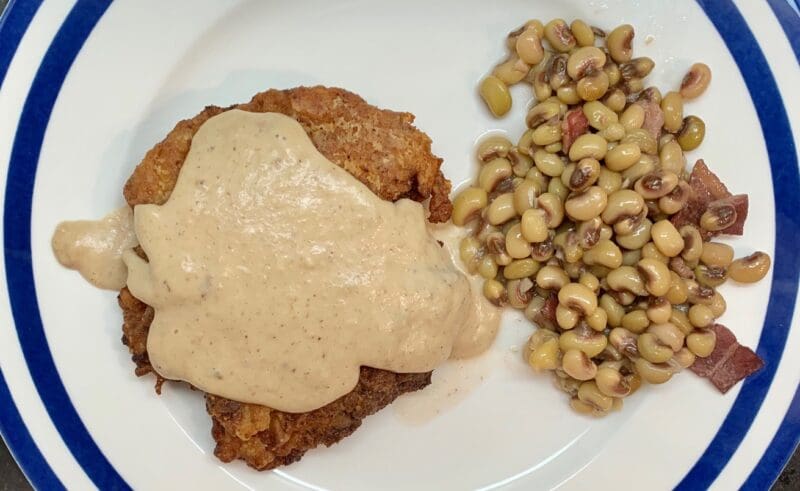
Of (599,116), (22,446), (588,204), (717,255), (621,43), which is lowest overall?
(22,446)

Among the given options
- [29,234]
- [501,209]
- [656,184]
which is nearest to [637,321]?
[656,184]

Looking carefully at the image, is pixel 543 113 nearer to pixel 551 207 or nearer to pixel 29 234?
pixel 551 207

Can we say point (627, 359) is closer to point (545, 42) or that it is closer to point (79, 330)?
point (545, 42)

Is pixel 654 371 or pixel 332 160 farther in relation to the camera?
pixel 654 371

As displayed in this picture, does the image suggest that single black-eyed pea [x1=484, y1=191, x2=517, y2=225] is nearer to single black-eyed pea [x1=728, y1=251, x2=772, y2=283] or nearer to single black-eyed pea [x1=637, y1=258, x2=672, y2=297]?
single black-eyed pea [x1=637, y1=258, x2=672, y2=297]

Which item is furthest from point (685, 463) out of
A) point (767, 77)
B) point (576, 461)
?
point (767, 77)

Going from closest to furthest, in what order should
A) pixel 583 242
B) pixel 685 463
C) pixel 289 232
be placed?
pixel 289 232 → pixel 583 242 → pixel 685 463

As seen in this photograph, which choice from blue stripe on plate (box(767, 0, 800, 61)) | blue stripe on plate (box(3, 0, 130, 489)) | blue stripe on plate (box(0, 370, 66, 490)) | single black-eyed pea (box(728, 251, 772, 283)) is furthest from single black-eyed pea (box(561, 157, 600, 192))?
blue stripe on plate (box(0, 370, 66, 490))
